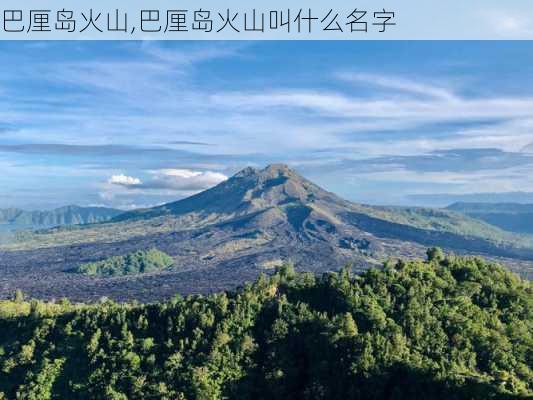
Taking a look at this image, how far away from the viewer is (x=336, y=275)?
78000mm

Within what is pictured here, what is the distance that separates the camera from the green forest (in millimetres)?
60625

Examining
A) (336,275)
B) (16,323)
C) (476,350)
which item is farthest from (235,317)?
(16,323)

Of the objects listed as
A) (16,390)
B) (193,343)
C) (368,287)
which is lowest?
(16,390)

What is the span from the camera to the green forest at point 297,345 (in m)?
60.6

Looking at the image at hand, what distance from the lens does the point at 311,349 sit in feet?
214

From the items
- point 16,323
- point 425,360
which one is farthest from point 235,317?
point 16,323

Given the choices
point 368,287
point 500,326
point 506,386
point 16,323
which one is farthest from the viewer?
point 16,323

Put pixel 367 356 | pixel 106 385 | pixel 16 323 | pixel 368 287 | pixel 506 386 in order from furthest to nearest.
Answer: pixel 16 323 < pixel 368 287 < pixel 106 385 < pixel 367 356 < pixel 506 386

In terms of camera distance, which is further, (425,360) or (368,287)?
(368,287)

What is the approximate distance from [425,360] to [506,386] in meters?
8.87

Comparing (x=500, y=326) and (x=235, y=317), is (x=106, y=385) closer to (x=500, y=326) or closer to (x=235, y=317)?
(x=235, y=317)

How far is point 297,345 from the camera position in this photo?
66875mm

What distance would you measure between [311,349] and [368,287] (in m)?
12.4

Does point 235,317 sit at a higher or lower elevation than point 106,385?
higher
